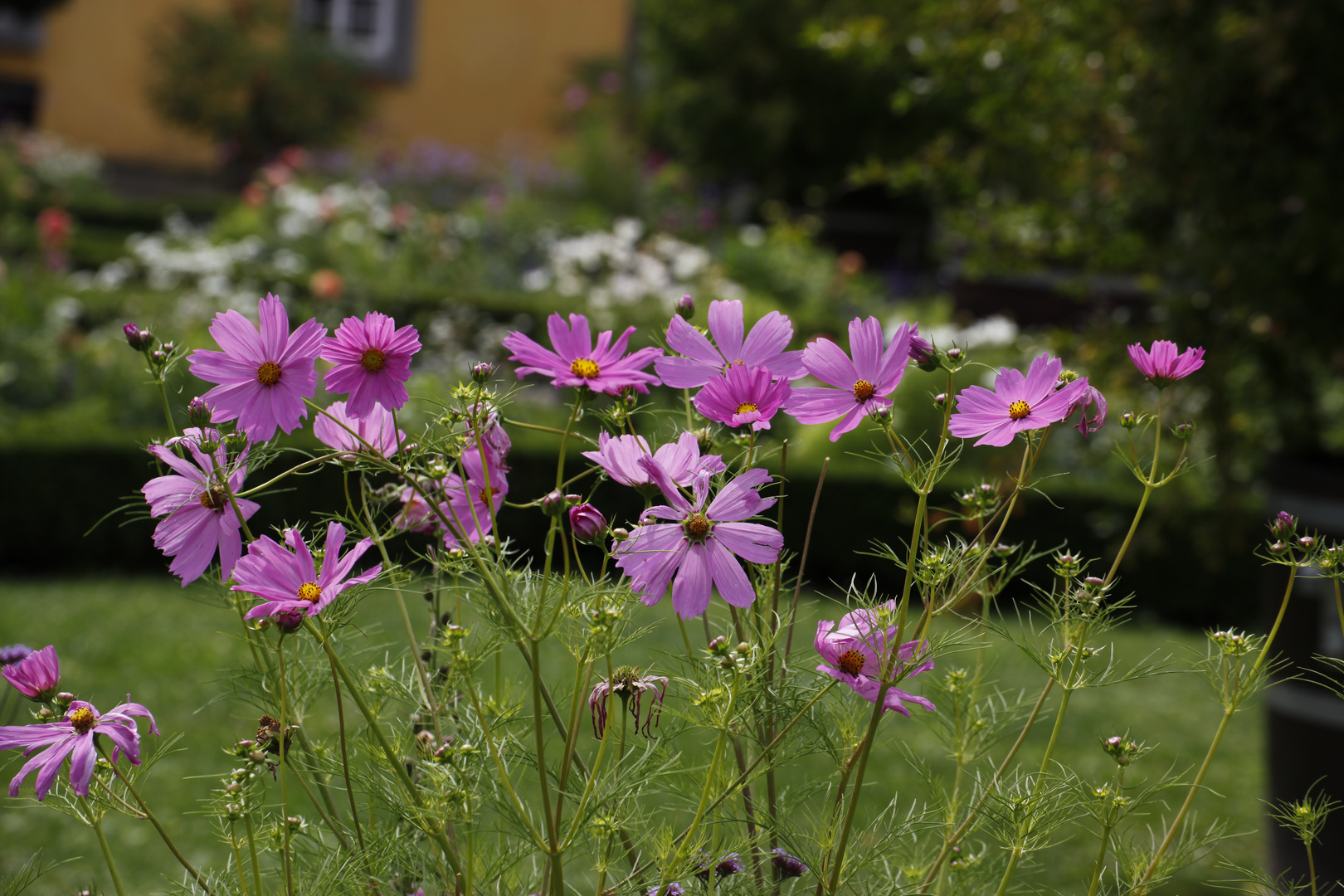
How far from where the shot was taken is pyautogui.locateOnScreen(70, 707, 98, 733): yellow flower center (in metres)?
0.67

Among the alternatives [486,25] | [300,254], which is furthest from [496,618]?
[486,25]

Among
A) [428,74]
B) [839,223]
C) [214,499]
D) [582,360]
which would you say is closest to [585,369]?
[582,360]

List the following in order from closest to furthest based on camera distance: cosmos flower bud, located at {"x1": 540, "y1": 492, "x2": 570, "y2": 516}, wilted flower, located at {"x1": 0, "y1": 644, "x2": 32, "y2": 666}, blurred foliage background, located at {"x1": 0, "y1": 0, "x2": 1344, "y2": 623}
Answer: cosmos flower bud, located at {"x1": 540, "y1": 492, "x2": 570, "y2": 516}
wilted flower, located at {"x1": 0, "y1": 644, "x2": 32, "y2": 666}
blurred foliage background, located at {"x1": 0, "y1": 0, "x2": 1344, "y2": 623}

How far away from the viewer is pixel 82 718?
26.2 inches

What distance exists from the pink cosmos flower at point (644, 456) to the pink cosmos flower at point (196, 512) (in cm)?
21

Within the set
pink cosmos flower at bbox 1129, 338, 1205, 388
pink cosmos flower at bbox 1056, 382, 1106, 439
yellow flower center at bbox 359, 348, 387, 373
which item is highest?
pink cosmos flower at bbox 1129, 338, 1205, 388

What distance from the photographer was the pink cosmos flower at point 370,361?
651 millimetres

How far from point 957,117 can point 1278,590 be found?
1120 centimetres

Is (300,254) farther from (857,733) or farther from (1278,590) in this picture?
(857,733)

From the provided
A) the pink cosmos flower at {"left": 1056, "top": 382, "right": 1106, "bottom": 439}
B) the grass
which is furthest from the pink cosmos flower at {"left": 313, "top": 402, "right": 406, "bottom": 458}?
the grass

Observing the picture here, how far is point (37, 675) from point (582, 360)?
0.37m

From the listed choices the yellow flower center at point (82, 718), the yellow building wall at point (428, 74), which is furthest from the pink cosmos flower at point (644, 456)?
the yellow building wall at point (428, 74)

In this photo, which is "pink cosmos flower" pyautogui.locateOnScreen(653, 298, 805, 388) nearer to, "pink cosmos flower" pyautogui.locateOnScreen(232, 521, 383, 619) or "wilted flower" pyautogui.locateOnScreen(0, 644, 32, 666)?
"pink cosmos flower" pyautogui.locateOnScreen(232, 521, 383, 619)

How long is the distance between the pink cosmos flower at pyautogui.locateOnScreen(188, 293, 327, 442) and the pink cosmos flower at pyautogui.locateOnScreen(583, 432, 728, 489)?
175mm
